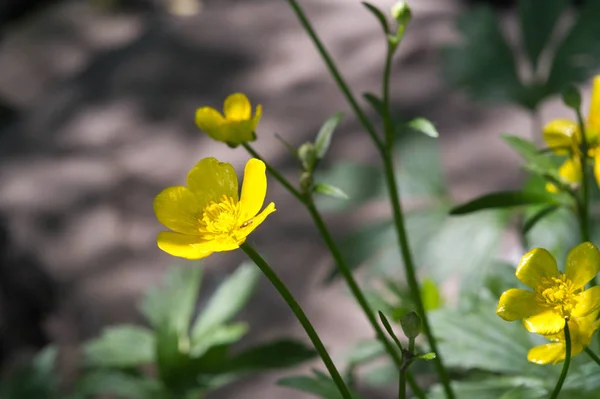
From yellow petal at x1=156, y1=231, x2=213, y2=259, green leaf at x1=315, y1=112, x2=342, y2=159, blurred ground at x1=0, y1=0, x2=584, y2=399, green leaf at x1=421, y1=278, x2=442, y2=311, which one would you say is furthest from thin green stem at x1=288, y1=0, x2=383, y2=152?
blurred ground at x1=0, y1=0, x2=584, y2=399

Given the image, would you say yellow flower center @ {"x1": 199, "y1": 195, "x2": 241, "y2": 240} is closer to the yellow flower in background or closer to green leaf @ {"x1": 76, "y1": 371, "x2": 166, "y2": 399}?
the yellow flower in background

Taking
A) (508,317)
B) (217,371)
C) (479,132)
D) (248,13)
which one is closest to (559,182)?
(508,317)

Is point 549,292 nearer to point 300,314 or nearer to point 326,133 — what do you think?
point 300,314

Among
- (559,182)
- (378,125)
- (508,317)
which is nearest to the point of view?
(508,317)

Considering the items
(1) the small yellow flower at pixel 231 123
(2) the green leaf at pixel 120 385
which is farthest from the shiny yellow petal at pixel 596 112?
(2) the green leaf at pixel 120 385

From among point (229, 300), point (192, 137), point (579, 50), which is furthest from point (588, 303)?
point (192, 137)

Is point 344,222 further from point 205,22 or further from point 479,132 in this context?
point 205,22
